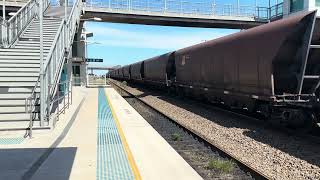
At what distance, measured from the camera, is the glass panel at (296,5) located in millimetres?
48900

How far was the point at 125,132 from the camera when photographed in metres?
13.5

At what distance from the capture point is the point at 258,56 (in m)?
14.6

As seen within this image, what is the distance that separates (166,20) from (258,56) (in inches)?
1575

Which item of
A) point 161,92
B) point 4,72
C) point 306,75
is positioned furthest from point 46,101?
point 161,92

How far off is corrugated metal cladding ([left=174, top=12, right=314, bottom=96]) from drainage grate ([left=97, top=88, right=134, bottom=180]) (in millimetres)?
4607

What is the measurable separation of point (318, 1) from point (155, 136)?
40.0m

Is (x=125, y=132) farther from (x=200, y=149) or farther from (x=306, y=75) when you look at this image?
(x=306, y=75)

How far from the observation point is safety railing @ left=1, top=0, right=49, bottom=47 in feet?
73.3

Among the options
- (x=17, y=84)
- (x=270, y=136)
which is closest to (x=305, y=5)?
(x=270, y=136)

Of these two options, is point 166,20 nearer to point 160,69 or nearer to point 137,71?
point 137,71

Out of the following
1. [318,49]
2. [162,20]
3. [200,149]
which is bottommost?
[200,149]

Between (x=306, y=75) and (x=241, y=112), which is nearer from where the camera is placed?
(x=306, y=75)

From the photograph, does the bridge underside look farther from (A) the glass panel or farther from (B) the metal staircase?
(B) the metal staircase

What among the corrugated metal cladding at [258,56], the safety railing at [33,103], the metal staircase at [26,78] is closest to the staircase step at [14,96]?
the metal staircase at [26,78]
